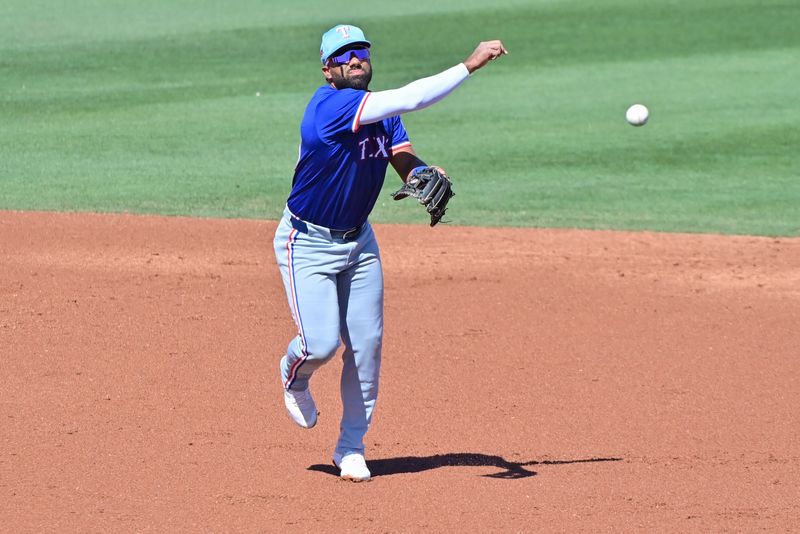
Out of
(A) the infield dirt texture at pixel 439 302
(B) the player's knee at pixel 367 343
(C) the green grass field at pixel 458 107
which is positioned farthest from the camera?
(C) the green grass field at pixel 458 107

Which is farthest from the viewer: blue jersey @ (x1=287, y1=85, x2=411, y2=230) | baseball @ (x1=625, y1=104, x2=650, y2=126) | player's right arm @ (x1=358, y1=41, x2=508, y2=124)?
baseball @ (x1=625, y1=104, x2=650, y2=126)

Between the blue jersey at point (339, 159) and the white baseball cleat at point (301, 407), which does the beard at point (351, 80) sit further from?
the white baseball cleat at point (301, 407)

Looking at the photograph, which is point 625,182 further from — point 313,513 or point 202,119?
point 313,513

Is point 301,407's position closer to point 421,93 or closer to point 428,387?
point 428,387

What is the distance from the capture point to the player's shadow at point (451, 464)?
6359 mm

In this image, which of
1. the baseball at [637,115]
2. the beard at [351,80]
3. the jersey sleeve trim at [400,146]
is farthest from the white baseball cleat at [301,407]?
the baseball at [637,115]

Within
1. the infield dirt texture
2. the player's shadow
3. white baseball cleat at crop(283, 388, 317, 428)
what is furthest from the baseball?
white baseball cleat at crop(283, 388, 317, 428)

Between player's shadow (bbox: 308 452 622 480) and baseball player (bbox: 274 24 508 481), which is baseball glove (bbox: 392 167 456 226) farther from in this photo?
player's shadow (bbox: 308 452 622 480)

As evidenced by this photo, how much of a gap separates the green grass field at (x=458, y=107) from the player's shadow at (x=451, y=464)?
614cm

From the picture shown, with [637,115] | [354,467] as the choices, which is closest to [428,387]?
[354,467]

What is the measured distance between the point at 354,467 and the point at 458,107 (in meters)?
12.6

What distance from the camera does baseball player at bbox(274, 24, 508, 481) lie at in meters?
5.80

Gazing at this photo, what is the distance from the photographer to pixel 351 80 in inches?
232

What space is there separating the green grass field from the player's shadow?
20.2 feet
